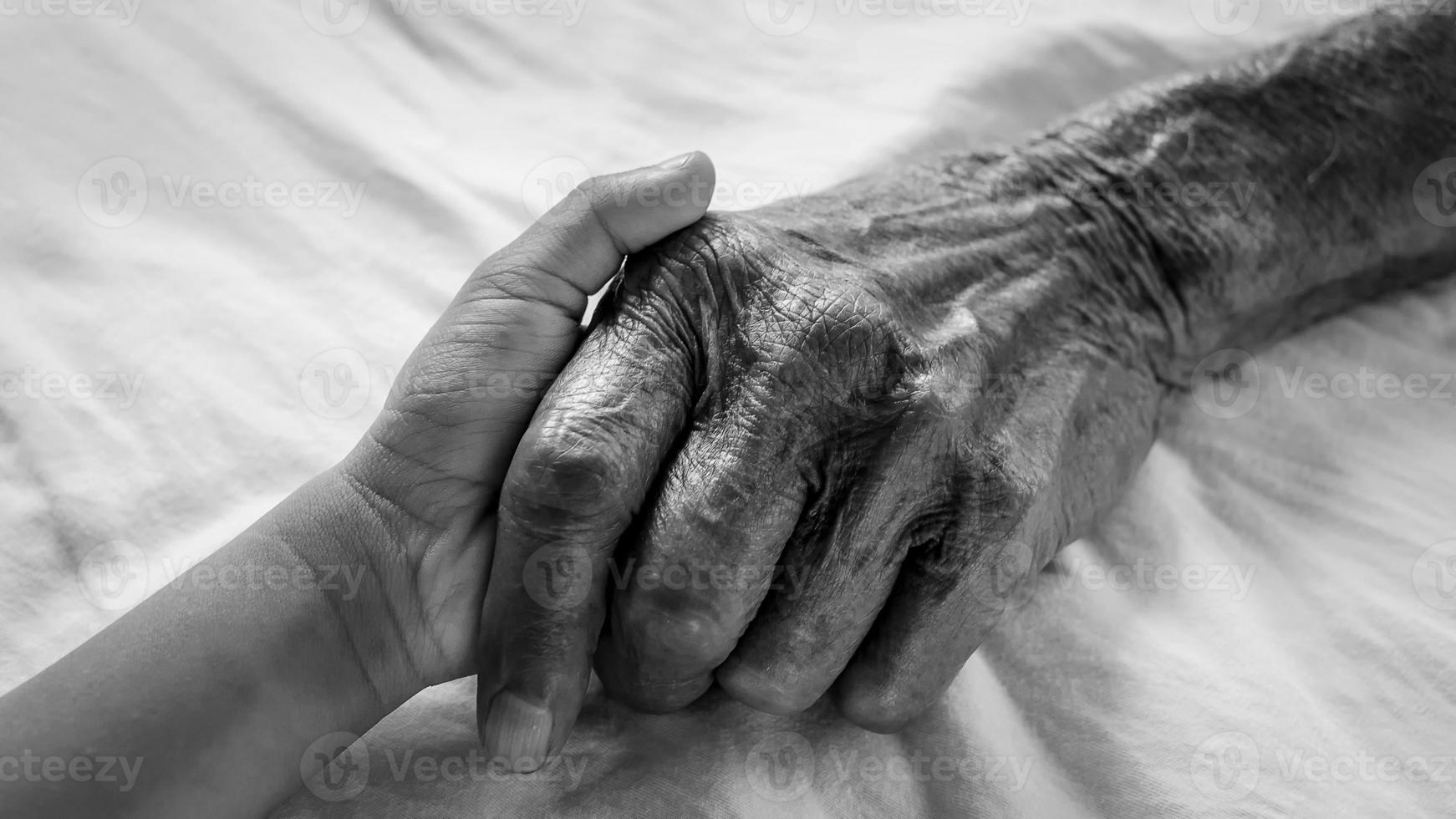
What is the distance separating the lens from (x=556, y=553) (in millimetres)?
830

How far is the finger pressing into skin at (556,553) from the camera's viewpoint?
2.68ft

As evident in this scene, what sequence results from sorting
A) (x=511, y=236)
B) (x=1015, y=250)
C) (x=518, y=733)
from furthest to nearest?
(x=511, y=236)
(x=1015, y=250)
(x=518, y=733)

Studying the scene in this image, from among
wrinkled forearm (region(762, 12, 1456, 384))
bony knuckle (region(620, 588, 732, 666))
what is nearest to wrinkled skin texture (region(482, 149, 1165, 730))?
bony knuckle (region(620, 588, 732, 666))

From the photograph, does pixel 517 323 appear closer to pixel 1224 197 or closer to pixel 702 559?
pixel 702 559

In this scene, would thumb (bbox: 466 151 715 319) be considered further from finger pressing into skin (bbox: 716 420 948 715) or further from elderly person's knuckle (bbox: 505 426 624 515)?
finger pressing into skin (bbox: 716 420 948 715)

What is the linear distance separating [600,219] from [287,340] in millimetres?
409

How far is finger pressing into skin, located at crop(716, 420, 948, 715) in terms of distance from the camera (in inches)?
Result: 34.7

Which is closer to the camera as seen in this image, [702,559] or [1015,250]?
[702,559]

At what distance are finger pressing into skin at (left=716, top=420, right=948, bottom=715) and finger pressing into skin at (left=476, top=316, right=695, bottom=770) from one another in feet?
0.47

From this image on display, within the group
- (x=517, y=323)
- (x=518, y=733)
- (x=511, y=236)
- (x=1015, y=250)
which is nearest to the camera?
(x=518, y=733)

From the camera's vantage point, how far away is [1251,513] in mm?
1132

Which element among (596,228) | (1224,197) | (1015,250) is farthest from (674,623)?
(1224,197)

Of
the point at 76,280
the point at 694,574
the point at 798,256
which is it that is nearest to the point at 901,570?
the point at 694,574

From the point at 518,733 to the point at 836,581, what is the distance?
29cm
